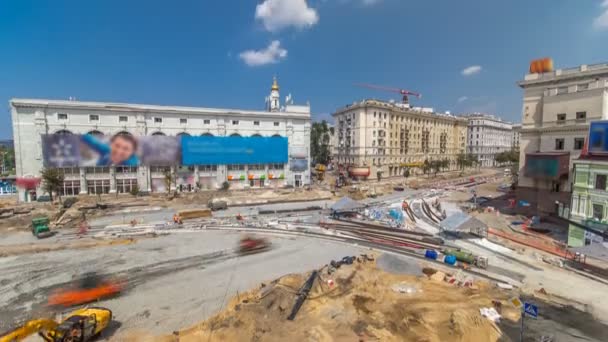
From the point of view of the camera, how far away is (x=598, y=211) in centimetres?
2566

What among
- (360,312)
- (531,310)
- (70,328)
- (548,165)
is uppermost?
(548,165)

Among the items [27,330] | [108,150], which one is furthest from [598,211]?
[108,150]

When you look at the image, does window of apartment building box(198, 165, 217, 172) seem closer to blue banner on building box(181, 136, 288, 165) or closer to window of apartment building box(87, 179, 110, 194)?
blue banner on building box(181, 136, 288, 165)

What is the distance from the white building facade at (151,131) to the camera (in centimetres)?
4725

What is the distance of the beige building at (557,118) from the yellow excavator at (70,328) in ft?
157

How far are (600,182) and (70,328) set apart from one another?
1641 inches

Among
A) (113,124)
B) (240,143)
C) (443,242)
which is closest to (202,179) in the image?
(240,143)

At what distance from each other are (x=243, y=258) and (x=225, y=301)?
24.1 ft

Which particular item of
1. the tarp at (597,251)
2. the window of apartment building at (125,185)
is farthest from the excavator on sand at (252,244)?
the window of apartment building at (125,185)

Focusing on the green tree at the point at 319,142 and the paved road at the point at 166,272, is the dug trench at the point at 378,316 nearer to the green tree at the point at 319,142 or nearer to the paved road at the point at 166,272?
the paved road at the point at 166,272

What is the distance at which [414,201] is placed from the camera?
167ft

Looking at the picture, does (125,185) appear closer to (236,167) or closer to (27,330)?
(236,167)

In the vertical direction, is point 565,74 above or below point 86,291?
above

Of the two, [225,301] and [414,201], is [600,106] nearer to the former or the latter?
[414,201]
